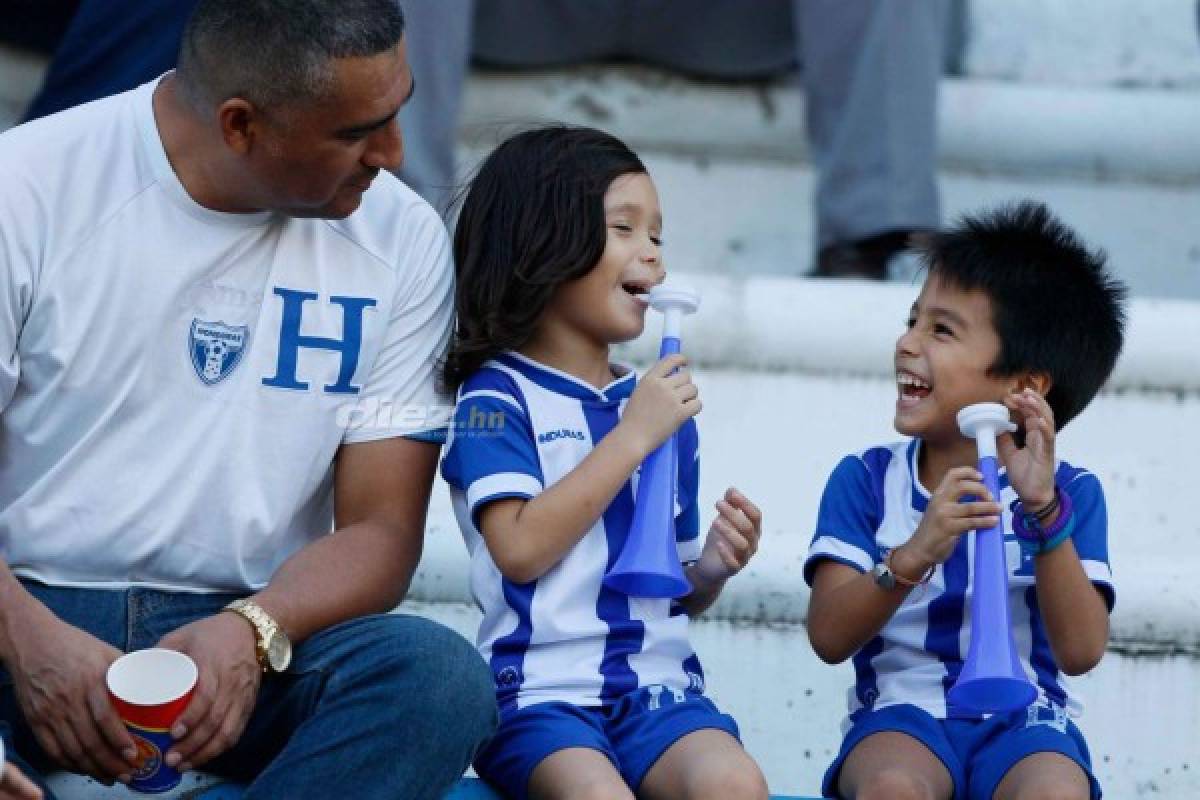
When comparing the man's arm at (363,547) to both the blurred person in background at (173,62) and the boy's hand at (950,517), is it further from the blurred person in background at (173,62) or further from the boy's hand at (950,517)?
the blurred person in background at (173,62)

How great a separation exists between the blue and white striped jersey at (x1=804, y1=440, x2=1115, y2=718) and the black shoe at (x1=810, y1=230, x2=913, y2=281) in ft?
2.82

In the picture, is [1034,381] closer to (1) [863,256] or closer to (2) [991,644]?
(2) [991,644]

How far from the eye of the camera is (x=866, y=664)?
8.79 feet

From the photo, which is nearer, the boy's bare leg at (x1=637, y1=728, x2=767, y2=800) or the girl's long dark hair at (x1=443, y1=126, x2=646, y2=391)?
the boy's bare leg at (x1=637, y1=728, x2=767, y2=800)

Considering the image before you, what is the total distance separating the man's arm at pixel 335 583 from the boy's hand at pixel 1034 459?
0.61 meters

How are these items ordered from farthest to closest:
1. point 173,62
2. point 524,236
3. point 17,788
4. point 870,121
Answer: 1. point 870,121
2. point 173,62
3. point 524,236
4. point 17,788

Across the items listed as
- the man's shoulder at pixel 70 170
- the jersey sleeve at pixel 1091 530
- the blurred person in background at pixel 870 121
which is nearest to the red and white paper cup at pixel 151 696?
the man's shoulder at pixel 70 170

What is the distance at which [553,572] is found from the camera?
101 inches

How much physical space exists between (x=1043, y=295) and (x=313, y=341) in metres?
0.80

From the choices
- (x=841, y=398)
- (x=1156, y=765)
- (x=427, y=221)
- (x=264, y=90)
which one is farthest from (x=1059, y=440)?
(x=264, y=90)

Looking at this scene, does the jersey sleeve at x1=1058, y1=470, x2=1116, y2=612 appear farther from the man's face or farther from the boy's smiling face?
the man's face

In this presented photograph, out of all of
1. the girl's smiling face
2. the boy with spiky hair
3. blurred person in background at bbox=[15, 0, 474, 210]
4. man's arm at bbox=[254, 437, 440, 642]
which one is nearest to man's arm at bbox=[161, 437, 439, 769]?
man's arm at bbox=[254, 437, 440, 642]

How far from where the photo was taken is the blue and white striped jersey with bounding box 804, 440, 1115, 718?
2613mm

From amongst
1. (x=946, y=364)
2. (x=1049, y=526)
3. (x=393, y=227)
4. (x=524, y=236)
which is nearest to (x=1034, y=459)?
(x=1049, y=526)
